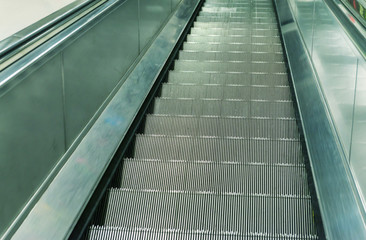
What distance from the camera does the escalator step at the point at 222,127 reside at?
4059 mm

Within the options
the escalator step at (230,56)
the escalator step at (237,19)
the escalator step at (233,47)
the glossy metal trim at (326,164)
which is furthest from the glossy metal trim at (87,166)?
the escalator step at (237,19)

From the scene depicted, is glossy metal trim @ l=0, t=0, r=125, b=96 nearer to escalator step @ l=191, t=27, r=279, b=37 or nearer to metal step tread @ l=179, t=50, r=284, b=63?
metal step tread @ l=179, t=50, r=284, b=63

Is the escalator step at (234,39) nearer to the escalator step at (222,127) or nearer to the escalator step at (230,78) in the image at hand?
the escalator step at (230,78)

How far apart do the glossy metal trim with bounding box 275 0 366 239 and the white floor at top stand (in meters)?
2.84

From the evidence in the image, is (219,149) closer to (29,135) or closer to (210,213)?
(210,213)

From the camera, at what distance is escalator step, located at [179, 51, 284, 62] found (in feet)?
19.6

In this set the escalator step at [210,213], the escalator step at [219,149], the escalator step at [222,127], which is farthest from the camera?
the escalator step at [222,127]

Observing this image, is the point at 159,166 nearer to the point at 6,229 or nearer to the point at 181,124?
the point at 181,124

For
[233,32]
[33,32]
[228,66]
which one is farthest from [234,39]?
[33,32]

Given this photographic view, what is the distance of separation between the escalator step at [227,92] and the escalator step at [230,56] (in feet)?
3.39

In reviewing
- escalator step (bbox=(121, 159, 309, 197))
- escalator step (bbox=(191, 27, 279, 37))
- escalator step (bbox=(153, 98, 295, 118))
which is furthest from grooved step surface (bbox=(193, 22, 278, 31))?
escalator step (bbox=(121, 159, 309, 197))

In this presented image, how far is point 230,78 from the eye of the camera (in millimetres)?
5293

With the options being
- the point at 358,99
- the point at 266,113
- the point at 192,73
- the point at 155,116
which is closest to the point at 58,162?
the point at 155,116

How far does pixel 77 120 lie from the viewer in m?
3.45
